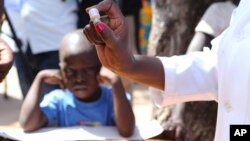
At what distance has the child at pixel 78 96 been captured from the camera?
2367 mm

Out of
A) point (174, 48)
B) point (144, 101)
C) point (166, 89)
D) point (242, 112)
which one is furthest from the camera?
point (144, 101)

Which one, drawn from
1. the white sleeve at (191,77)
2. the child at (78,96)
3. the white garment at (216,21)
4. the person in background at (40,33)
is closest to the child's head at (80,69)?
the child at (78,96)

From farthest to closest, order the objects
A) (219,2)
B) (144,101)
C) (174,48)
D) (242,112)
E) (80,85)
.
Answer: (144,101) → (174,48) → (219,2) → (80,85) → (242,112)

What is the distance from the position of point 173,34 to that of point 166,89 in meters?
1.38

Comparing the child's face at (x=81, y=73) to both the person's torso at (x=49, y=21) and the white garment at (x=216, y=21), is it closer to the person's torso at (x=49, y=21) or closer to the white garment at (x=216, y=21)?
the person's torso at (x=49, y=21)

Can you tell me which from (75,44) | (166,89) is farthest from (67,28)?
(166,89)

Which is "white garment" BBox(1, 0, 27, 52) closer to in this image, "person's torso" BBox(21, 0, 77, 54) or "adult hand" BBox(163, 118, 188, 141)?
"person's torso" BBox(21, 0, 77, 54)

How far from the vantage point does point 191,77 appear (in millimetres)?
1734

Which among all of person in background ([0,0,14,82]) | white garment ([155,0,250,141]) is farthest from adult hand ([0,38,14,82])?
white garment ([155,0,250,141])

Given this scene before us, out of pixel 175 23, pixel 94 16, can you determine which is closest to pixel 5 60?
pixel 94 16

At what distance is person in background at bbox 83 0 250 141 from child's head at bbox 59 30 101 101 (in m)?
0.61

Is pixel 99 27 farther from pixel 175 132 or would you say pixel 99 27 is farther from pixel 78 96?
pixel 78 96

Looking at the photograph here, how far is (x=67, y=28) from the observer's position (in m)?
2.86

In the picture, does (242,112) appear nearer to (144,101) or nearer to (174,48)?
(174,48)
